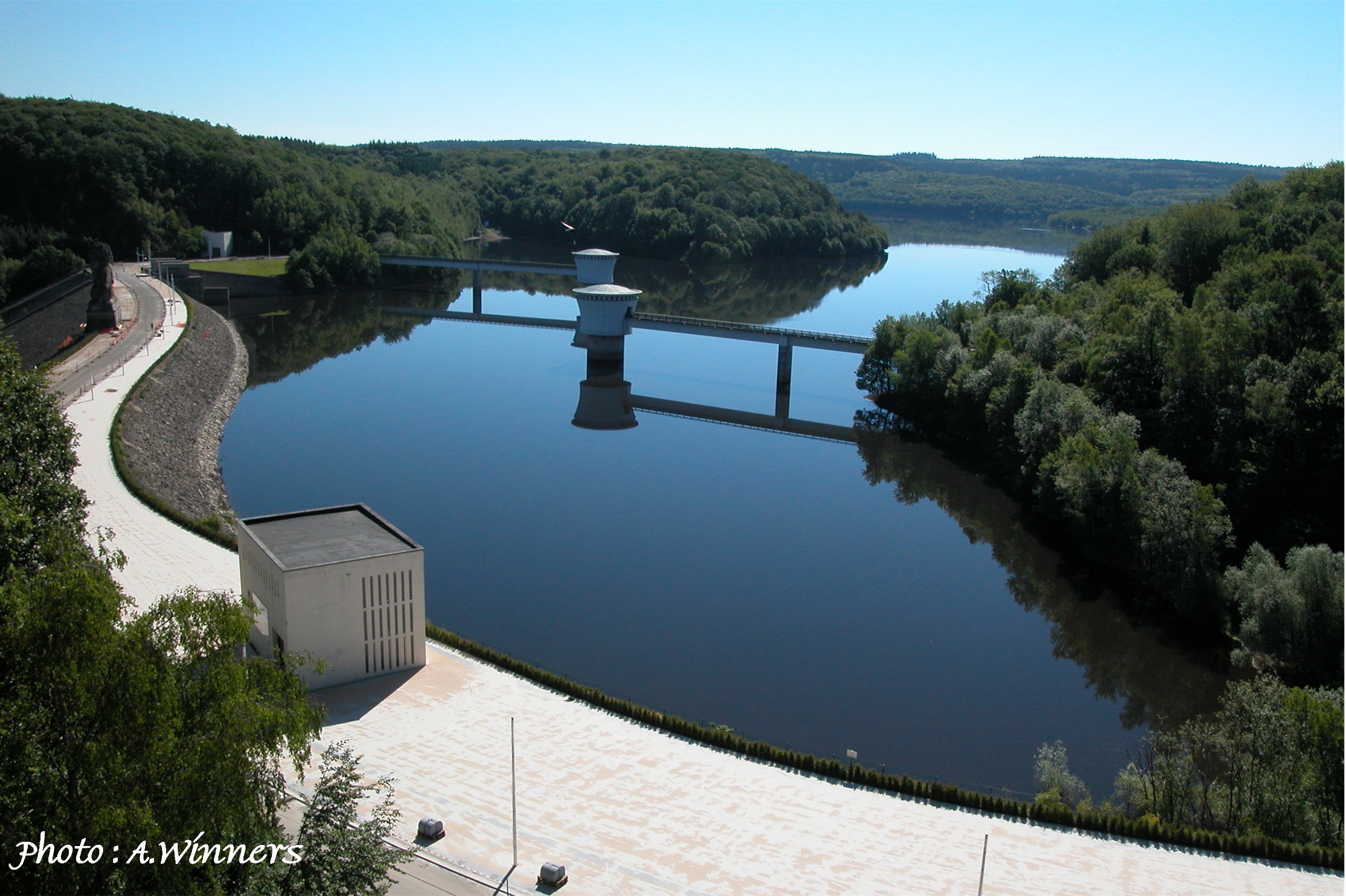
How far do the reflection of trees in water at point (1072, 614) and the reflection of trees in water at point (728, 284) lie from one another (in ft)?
112

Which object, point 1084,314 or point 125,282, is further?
point 125,282

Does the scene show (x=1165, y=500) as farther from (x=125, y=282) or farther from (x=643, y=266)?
(x=643, y=266)

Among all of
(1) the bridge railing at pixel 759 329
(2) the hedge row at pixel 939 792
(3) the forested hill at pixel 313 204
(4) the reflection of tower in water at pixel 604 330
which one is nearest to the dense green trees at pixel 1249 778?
(2) the hedge row at pixel 939 792

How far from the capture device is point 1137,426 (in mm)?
32781

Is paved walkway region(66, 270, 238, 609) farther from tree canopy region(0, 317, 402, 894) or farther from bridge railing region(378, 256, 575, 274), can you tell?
bridge railing region(378, 256, 575, 274)

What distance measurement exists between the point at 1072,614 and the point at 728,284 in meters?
69.9

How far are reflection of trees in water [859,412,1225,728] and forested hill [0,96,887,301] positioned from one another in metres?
58.3

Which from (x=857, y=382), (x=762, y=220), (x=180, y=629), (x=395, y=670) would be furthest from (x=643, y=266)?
(x=180, y=629)

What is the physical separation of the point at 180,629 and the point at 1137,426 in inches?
1159

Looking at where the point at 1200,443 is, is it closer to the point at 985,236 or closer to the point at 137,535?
the point at 137,535

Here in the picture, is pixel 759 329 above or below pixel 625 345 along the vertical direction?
above

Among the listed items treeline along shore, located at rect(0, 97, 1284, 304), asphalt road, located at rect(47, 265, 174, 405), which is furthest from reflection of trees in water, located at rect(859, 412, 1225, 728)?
treeline along shore, located at rect(0, 97, 1284, 304)

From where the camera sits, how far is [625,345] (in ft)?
211

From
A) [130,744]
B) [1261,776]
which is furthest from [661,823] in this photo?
[1261,776]
